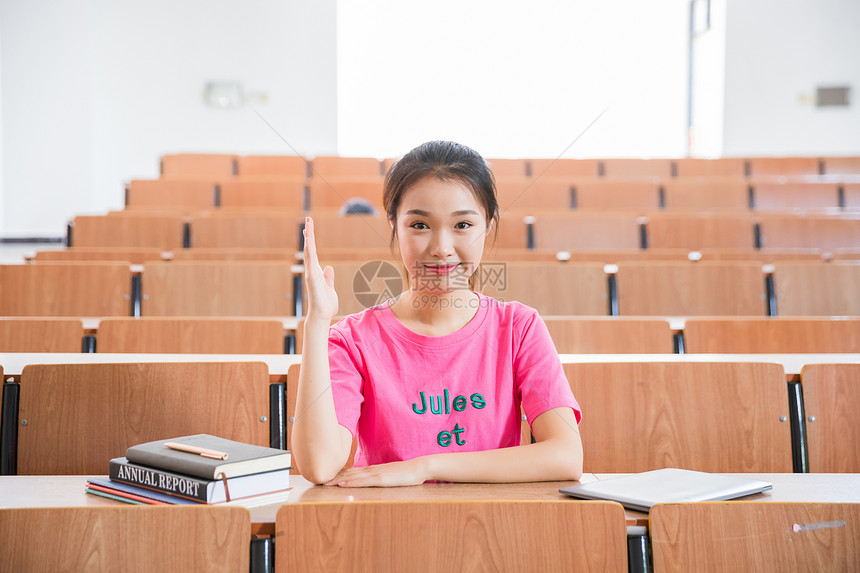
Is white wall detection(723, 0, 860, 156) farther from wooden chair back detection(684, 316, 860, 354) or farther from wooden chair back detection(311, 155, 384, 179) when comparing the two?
wooden chair back detection(684, 316, 860, 354)

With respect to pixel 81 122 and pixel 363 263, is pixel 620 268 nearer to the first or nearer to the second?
pixel 363 263

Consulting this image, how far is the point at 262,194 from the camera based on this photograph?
4.00 metres

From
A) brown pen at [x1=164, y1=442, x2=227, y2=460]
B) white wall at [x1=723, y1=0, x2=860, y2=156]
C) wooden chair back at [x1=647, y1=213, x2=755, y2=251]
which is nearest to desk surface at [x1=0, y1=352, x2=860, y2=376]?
brown pen at [x1=164, y1=442, x2=227, y2=460]

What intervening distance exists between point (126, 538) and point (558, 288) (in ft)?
5.50

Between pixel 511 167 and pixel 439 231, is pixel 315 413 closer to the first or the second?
pixel 439 231

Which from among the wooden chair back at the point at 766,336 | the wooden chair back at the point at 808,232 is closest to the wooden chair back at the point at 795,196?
the wooden chair back at the point at 808,232

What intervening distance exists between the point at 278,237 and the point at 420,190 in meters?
2.13

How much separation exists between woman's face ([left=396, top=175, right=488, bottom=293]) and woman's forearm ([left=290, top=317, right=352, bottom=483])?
17 cm

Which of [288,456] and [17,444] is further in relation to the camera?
[17,444]

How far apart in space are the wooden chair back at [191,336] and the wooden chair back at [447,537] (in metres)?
1.04

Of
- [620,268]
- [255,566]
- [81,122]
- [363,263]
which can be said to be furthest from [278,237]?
[81,122]

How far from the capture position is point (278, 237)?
3100mm

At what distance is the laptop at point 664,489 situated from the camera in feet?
2.77

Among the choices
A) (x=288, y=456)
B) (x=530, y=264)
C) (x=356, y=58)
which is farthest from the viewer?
A: (x=356, y=58)
